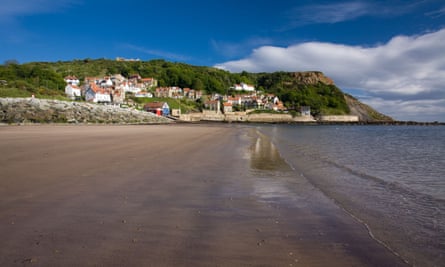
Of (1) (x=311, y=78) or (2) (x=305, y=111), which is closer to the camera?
(2) (x=305, y=111)

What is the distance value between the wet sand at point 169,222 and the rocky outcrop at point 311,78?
17804 cm

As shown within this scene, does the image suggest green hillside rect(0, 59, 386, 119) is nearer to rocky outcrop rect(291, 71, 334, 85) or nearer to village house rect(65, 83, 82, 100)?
rocky outcrop rect(291, 71, 334, 85)

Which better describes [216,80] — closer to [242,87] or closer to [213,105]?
[242,87]

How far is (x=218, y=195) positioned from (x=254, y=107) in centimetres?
11912

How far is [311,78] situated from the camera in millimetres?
177375

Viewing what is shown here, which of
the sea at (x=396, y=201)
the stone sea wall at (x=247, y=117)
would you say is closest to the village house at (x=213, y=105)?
the stone sea wall at (x=247, y=117)

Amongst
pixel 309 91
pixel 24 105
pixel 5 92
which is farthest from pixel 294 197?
pixel 309 91

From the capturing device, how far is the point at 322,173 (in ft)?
28.6

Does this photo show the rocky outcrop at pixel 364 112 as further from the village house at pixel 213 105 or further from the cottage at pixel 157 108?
the cottage at pixel 157 108

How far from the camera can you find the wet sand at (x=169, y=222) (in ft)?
9.43

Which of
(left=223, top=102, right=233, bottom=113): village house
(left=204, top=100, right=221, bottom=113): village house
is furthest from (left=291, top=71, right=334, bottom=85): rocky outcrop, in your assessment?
(left=204, top=100, right=221, bottom=113): village house

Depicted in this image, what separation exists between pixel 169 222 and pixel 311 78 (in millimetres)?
184808

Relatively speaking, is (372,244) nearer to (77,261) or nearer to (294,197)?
(294,197)

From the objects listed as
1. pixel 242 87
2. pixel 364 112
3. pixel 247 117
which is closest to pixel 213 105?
pixel 247 117
